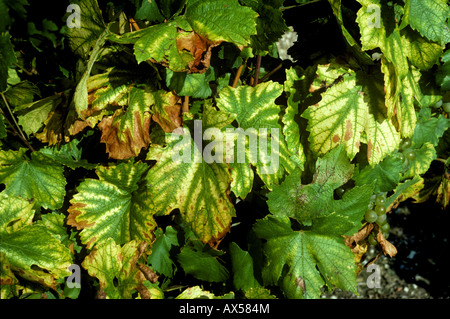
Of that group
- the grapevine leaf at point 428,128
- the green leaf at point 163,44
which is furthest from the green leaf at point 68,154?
the grapevine leaf at point 428,128

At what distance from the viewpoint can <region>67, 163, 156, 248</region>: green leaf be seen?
1518 millimetres

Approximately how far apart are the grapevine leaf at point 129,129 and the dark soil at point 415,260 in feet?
5.95

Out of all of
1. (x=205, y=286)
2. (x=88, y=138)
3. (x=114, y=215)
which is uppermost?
(x=88, y=138)

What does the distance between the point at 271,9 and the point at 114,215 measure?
913 mm

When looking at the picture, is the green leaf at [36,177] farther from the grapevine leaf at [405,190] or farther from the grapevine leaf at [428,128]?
the grapevine leaf at [428,128]

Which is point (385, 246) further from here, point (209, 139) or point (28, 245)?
point (28, 245)

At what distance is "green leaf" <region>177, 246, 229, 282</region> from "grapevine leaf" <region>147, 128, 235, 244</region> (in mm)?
Answer: 213

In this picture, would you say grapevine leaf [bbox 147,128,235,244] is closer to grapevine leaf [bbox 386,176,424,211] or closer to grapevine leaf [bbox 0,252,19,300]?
grapevine leaf [bbox 0,252,19,300]

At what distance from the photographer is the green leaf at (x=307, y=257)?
1.45m

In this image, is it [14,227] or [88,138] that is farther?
[88,138]
